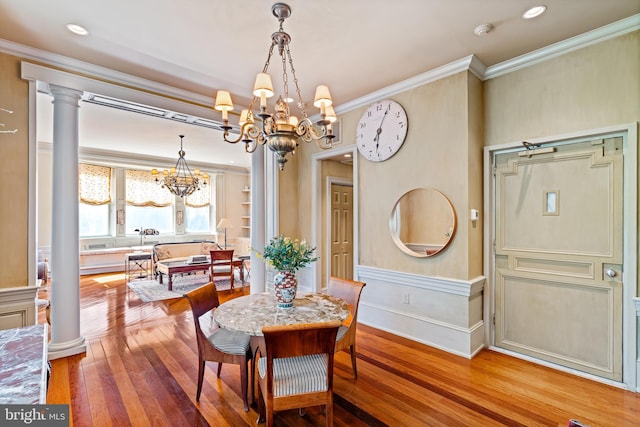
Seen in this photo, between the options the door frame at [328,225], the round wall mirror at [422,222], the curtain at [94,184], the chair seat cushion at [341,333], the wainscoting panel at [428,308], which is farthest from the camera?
the curtain at [94,184]

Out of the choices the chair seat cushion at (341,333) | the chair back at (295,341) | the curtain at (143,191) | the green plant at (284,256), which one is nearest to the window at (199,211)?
the curtain at (143,191)

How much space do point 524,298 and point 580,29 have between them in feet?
8.14

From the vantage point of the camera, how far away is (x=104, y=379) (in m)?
2.57

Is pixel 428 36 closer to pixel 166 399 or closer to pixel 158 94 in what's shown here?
pixel 158 94

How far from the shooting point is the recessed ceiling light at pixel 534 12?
223cm

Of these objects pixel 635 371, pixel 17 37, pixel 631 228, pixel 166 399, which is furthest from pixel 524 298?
pixel 17 37

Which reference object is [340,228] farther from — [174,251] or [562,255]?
[174,251]

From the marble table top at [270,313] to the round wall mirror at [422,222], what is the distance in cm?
141

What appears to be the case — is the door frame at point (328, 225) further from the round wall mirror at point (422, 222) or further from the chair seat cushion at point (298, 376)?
the chair seat cushion at point (298, 376)

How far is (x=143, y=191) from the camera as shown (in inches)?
320

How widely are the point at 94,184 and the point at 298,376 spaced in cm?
798

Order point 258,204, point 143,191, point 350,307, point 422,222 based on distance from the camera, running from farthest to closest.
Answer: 1. point 143,191
2. point 258,204
3. point 422,222
4. point 350,307

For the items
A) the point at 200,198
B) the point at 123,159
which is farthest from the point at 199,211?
the point at 123,159

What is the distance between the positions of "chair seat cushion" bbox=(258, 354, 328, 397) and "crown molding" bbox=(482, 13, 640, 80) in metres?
3.25
